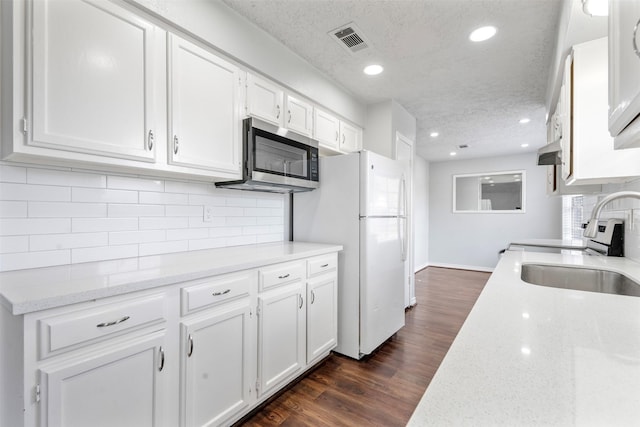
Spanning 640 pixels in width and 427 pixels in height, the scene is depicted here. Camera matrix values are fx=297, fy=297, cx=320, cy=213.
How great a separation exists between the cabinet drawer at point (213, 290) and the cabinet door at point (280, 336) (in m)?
0.17

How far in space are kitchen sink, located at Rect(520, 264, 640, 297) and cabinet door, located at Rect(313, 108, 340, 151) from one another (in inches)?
74.3

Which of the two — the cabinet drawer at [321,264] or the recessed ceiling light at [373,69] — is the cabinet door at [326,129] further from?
the cabinet drawer at [321,264]

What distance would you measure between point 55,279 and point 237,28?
1791mm

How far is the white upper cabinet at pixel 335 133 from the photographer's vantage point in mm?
2803

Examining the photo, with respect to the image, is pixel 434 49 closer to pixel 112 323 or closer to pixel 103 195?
pixel 103 195

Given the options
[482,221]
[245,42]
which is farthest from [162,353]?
[482,221]

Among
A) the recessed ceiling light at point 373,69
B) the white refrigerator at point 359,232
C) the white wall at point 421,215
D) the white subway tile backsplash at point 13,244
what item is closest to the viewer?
the white subway tile backsplash at point 13,244

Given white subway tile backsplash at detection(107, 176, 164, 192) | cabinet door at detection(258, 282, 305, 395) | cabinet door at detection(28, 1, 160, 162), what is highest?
cabinet door at detection(28, 1, 160, 162)

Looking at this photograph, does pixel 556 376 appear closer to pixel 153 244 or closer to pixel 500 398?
pixel 500 398

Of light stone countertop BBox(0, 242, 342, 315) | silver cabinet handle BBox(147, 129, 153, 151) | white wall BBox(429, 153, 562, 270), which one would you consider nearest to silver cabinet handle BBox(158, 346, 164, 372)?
light stone countertop BBox(0, 242, 342, 315)

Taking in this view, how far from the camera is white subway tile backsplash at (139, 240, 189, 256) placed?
5.92 ft

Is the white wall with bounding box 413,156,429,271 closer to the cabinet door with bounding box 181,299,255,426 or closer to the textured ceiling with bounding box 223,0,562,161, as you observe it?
the textured ceiling with bounding box 223,0,562,161

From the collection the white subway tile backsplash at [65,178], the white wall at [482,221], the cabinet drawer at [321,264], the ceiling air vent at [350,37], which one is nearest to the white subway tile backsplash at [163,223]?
the white subway tile backsplash at [65,178]

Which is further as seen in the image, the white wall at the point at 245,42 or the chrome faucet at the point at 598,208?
the white wall at the point at 245,42
